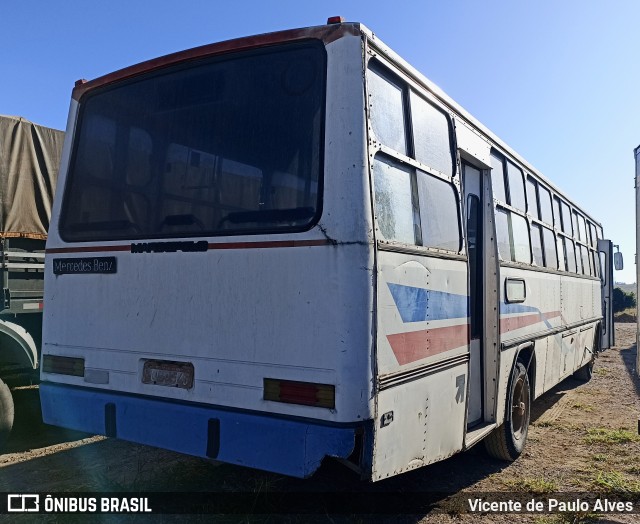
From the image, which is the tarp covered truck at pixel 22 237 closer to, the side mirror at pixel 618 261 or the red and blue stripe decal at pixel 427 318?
the red and blue stripe decal at pixel 427 318

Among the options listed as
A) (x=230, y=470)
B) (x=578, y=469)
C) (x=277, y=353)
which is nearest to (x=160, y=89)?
(x=277, y=353)

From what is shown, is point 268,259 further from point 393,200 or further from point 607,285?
point 607,285

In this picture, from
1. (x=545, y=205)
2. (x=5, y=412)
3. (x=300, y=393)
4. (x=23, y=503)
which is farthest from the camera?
(x=545, y=205)

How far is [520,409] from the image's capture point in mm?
6168

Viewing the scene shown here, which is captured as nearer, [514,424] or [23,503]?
[23,503]

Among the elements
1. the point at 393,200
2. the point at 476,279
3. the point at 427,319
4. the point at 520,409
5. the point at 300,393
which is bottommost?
the point at 520,409

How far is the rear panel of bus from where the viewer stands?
10.7 ft

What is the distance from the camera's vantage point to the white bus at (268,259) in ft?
10.7

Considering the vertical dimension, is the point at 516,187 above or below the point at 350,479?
above

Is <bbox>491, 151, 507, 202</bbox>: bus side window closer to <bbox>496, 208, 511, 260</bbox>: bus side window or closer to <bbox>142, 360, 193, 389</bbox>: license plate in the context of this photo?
Result: <bbox>496, 208, 511, 260</bbox>: bus side window

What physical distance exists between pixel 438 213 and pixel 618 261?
12.6 m

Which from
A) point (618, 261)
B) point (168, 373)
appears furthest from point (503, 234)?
point (618, 261)

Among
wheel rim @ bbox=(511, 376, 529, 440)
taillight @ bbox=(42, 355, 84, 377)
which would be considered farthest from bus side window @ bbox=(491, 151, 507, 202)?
taillight @ bbox=(42, 355, 84, 377)

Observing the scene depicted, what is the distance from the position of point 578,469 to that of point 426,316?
289 centimetres
